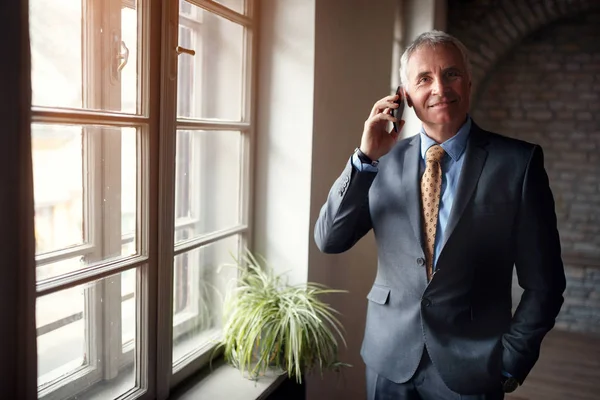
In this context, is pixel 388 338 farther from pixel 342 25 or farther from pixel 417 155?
pixel 342 25

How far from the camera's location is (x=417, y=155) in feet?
5.72

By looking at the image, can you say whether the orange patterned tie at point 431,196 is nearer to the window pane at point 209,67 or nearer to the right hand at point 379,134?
the right hand at point 379,134

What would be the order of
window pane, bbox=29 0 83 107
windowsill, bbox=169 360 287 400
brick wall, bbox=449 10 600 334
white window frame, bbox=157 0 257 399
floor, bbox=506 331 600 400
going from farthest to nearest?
brick wall, bbox=449 10 600 334 < floor, bbox=506 331 600 400 < windowsill, bbox=169 360 287 400 < white window frame, bbox=157 0 257 399 < window pane, bbox=29 0 83 107


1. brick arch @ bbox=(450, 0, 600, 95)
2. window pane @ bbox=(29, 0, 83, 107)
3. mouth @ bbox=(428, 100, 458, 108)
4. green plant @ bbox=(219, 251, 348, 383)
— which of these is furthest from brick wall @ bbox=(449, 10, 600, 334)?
window pane @ bbox=(29, 0, 83, 107)

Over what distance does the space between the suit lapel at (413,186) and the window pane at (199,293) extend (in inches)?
36.8

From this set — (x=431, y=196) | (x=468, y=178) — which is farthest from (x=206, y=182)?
(x=468, y=178)

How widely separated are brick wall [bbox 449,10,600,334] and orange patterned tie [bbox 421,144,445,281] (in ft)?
13.7

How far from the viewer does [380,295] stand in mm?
1787

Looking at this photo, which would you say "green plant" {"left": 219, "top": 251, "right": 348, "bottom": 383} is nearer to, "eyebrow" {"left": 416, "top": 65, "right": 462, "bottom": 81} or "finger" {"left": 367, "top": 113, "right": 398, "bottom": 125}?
"finger" {"left": 367, "top": 113, "right": 398, "bottom": 125}

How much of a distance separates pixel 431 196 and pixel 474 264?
232mm

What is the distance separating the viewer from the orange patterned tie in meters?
1.68

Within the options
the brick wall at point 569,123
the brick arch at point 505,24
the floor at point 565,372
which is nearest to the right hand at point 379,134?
the floor at point 565,372

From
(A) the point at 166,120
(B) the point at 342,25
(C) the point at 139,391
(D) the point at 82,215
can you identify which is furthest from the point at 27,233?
(B) the point at 342,25

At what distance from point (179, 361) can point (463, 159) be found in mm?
1294
